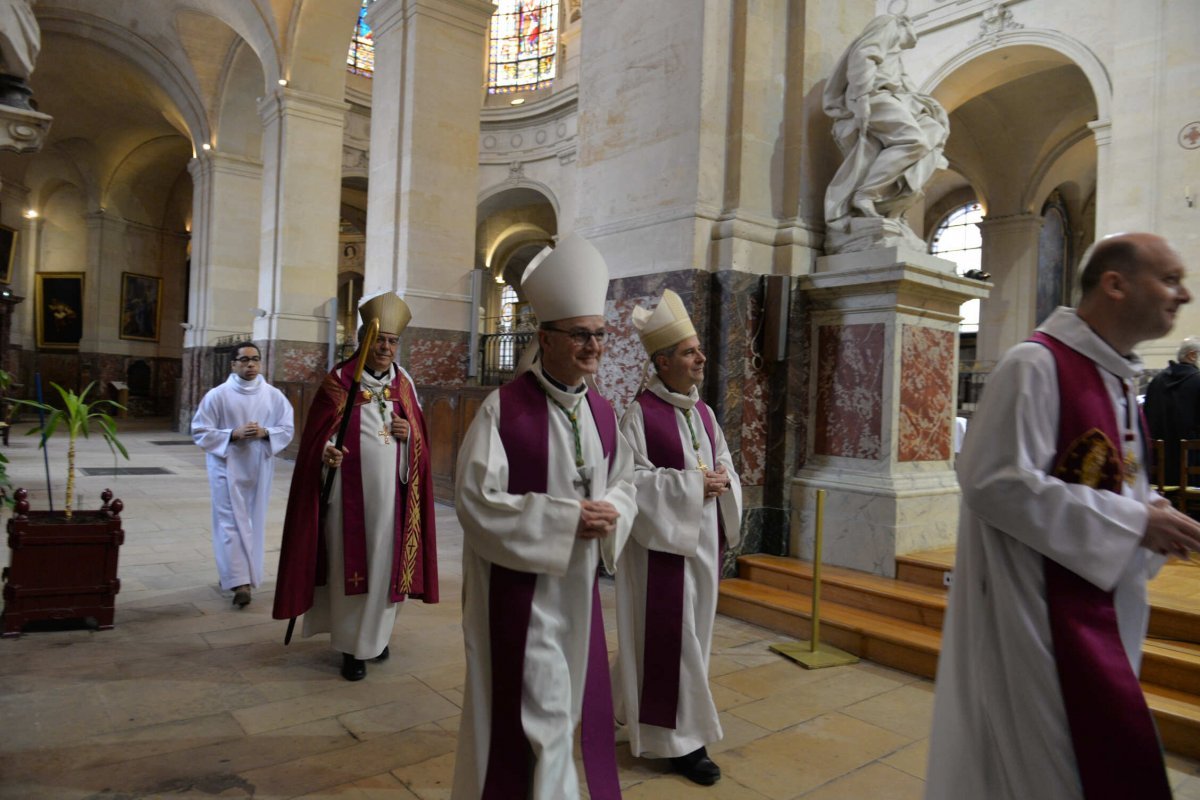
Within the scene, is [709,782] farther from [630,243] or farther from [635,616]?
[630,243]

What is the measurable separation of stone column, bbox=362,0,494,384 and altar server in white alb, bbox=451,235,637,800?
26.4ft

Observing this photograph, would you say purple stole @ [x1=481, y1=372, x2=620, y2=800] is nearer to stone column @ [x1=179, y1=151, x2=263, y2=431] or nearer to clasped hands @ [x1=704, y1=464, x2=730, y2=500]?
clasped hands @ [x1=704, y1=464, x2=730, y2=500]

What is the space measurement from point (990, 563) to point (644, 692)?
4.76ft

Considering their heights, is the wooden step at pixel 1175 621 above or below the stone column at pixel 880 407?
below

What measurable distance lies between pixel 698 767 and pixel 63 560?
11.4 feet

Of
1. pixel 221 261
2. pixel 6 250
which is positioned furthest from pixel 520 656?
pixel 6 250

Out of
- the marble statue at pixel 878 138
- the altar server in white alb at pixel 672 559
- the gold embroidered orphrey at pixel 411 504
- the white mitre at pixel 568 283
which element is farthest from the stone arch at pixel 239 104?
the white mitre at pixel 568 283

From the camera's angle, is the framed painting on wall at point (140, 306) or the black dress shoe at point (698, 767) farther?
the framed painting on wall at point (140, 306)

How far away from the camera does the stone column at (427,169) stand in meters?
10.1

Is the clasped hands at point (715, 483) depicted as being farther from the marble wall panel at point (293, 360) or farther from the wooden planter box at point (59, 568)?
the marble wall panel at point (293, 360)

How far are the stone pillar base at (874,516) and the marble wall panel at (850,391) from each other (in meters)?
0.21

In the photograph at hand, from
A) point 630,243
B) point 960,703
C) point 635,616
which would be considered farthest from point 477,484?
point 630,243

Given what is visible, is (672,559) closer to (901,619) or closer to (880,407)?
(901,619)

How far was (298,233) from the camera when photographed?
13242 millimetres
